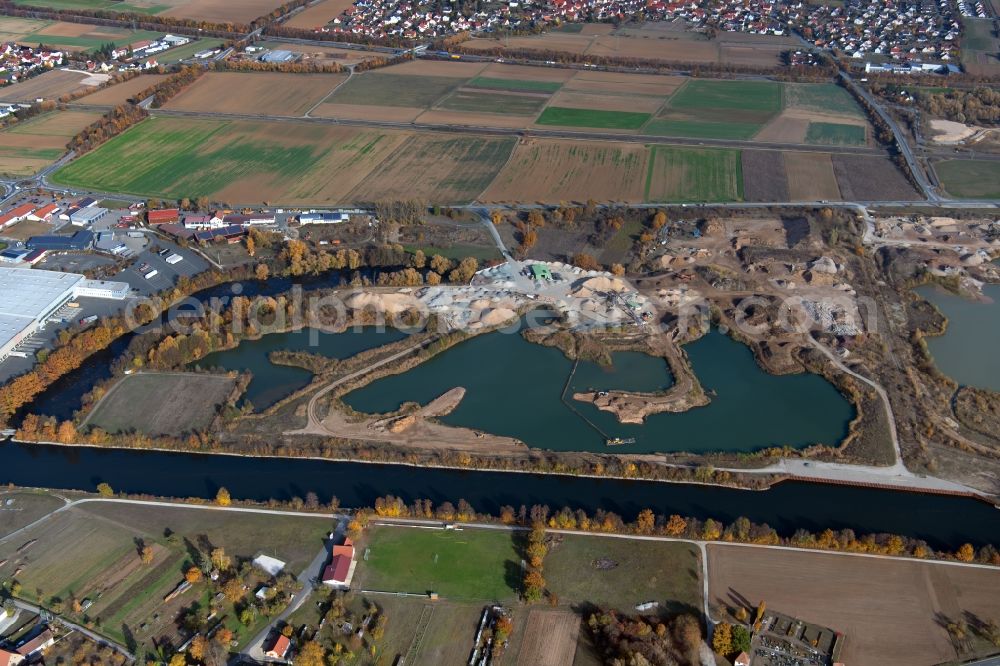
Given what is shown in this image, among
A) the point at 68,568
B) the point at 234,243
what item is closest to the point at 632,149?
the point at 234,243

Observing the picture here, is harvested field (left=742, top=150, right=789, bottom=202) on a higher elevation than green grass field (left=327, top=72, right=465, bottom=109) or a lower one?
lower

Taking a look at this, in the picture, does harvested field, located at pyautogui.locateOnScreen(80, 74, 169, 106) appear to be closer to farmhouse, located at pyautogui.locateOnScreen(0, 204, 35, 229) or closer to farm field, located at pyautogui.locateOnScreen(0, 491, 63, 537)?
farmhouse, located at pyautogui.locateOnScreen(0, 204, 35, 229)

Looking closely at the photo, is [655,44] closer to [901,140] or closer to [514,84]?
[514,84]

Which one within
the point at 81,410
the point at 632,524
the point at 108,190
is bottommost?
the point at 632,524

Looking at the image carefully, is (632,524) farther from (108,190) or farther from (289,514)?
(108,190)

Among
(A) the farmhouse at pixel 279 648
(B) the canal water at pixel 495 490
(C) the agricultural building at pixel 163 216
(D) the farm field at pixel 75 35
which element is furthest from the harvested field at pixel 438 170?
(D) the farm field at pixel 75 35

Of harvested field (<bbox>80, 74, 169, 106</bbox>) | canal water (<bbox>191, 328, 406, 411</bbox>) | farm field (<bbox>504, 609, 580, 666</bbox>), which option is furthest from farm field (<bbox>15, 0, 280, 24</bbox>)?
farm field (<bbox>504, 609, 580, 666</bbox>)

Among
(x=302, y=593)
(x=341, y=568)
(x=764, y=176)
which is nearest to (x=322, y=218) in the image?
(x=341, y=568)

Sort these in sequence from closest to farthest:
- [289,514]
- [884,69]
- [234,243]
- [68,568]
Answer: [68,568] → [289,514] → [234,243] → [884,69]
